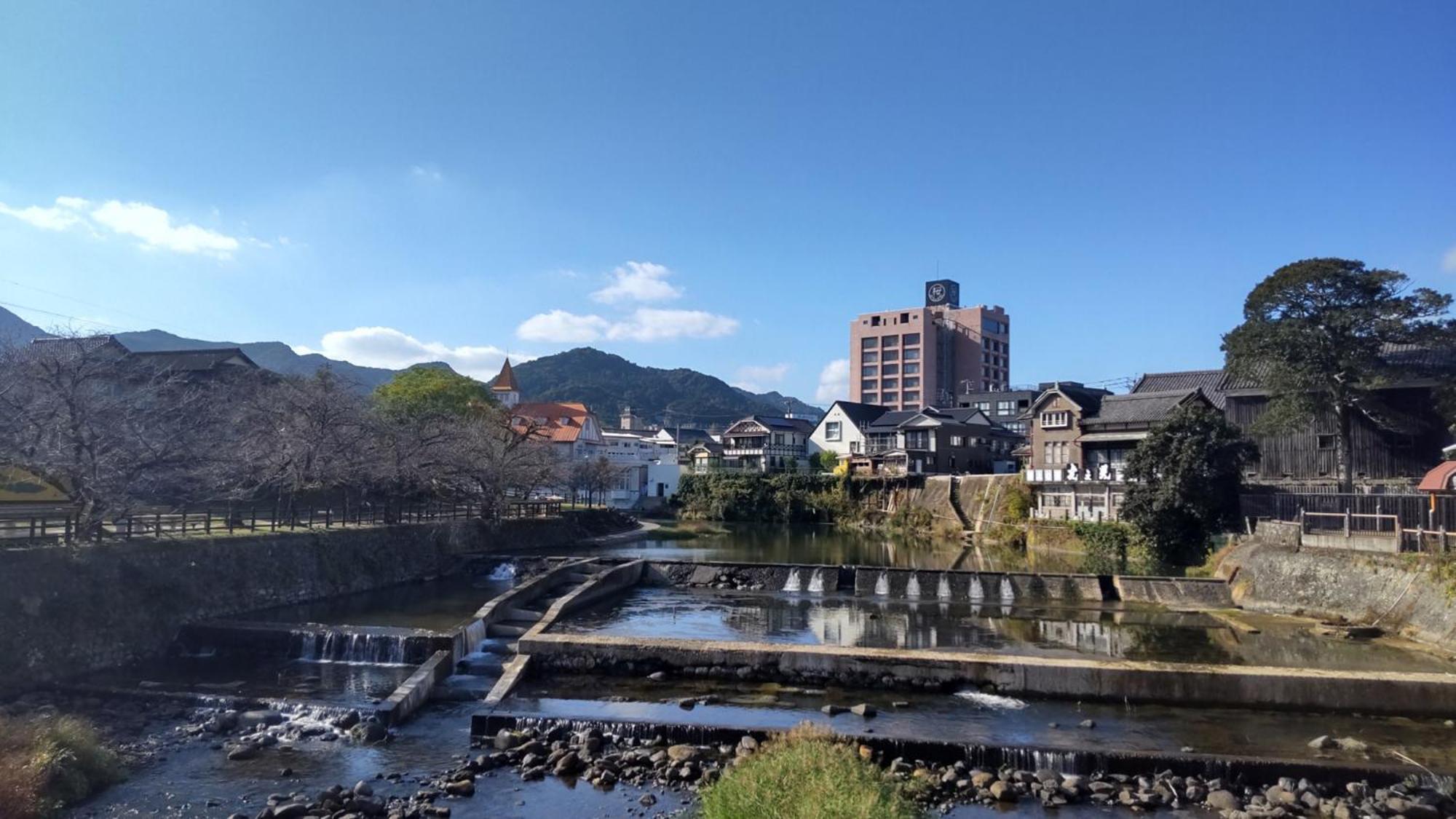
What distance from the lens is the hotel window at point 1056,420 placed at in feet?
168

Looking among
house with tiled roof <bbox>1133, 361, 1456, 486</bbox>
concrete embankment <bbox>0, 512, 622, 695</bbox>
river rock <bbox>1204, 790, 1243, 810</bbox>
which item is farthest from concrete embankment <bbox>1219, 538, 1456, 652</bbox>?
concrete embankment <bbox>0, 512, 622, 695</bbox>

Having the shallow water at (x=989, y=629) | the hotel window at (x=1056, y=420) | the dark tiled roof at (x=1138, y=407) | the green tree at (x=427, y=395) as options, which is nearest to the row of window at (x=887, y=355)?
the hotel window at (x=1056, y=420)

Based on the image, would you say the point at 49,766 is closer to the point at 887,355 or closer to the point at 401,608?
the point at 401,608

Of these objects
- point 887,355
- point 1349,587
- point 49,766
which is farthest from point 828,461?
point 49,766

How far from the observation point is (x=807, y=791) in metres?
7.64

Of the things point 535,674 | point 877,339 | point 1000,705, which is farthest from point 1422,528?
point 877,339

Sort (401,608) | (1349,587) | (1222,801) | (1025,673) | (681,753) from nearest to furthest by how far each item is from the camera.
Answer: (1222,801) < (681,753) < (1025,673) < (1349,587) < (401,608)

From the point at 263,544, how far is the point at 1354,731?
2699 centimetres

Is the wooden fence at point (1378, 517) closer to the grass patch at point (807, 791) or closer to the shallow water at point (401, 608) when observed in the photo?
the grass patch at point (807, 791)

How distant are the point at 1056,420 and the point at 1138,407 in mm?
5406

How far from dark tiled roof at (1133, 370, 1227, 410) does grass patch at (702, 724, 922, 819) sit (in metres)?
44.6

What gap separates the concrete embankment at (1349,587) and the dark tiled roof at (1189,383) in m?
22.0

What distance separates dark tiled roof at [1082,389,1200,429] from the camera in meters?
45.4

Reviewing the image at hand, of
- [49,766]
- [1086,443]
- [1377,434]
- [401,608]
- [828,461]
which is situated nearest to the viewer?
[49,766]
